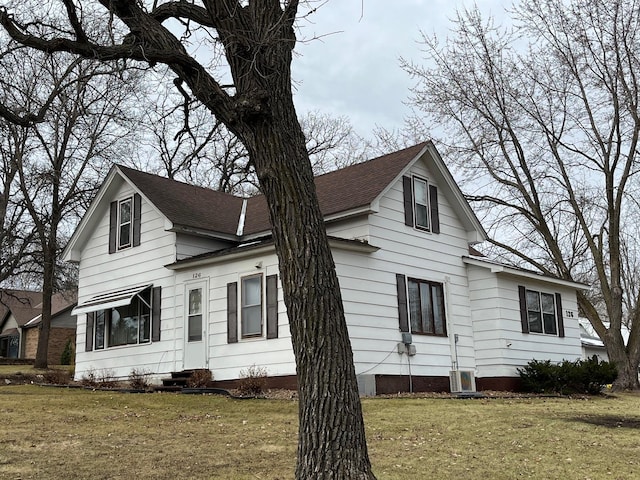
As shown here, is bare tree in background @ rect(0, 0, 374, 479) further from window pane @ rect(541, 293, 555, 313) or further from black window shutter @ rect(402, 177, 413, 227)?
window pane @ rect(541, 293, 555, 313)

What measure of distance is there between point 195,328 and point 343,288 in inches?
168

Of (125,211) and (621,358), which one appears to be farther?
(621,358)

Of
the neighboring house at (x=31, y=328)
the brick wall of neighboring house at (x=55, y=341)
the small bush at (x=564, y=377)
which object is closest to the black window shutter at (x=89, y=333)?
the small bush at (x=564, y=377)

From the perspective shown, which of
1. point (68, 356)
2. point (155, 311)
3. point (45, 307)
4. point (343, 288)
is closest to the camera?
point (343, 288)

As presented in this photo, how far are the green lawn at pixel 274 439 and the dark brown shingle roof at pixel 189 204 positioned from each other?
5.79 metres

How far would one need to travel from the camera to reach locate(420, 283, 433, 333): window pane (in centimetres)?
1736

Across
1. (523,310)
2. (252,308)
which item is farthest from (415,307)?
(252,308)

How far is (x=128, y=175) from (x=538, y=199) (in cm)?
1350

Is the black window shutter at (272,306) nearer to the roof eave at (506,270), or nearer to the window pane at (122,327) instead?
the window pane at (122,327)

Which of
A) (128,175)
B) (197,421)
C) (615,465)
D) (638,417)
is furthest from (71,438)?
(128,175)

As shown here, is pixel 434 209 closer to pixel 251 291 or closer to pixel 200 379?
pixel 251 291

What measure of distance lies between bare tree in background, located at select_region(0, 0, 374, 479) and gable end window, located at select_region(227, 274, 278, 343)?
29.3ft

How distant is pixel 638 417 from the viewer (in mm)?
12102

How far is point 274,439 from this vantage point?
358 inches
